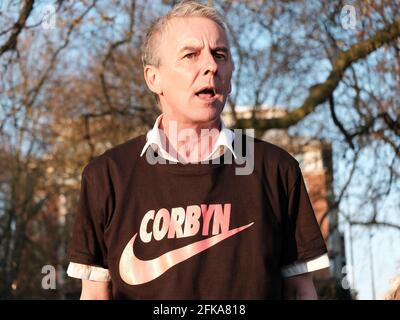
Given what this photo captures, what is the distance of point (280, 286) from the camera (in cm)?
225

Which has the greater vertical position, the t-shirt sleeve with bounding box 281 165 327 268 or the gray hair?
the gray hair

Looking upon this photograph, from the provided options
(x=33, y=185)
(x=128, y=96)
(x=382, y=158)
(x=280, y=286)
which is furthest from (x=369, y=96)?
(x=280, y=286)

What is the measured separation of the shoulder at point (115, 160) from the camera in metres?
2.34

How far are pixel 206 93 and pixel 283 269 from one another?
0.60 metres

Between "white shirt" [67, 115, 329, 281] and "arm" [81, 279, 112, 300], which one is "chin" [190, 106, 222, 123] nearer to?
"white shirt" [67, 115, 329, 281]

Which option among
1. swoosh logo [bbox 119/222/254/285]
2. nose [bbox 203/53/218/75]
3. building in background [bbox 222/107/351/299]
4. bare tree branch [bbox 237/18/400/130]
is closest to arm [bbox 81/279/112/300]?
swoosh logo [bbox 119/222/254/285]

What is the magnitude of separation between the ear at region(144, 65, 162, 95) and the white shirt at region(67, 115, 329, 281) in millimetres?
198

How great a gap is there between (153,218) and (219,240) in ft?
0.69

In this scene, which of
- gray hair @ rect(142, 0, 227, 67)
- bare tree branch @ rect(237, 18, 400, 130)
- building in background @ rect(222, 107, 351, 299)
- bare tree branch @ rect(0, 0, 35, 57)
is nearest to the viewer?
gray hair @ rect(142, 0, 227, 67)

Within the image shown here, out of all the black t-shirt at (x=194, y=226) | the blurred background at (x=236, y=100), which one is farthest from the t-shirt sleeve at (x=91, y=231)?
Result: the blurred background at (x=236, y=100)

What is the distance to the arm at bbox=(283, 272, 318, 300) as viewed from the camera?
2314 millimetres

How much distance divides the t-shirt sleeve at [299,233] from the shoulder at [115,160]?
51 centimetres
